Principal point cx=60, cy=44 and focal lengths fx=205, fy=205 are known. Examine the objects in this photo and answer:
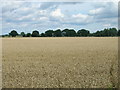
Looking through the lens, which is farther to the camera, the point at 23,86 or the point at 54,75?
the point at 54,75

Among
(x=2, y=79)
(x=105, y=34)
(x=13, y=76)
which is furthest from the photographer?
A: (x=105, y=34)

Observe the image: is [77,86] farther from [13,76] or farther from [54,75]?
[13,76]

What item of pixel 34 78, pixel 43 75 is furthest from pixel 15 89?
pixel 43 75

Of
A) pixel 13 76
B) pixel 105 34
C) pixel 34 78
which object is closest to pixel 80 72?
pixel 34 78

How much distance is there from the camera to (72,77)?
9.09 m

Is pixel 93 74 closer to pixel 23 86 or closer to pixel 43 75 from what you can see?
pixel 43 75

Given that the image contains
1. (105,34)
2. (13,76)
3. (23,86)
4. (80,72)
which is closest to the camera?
(23,86)

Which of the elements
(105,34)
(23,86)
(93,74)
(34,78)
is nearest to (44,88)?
(23,86)

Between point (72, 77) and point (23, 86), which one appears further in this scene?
point (72, 77)

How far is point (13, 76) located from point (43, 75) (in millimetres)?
1385

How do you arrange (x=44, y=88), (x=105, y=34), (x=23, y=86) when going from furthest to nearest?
1. (x=105, y=34)
2. (x=23, y=86)
3. (x=44, y=88)

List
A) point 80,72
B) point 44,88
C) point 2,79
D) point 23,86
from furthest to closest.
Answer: point 80,72 → point 2,79 → point 23,86 → point 44,88

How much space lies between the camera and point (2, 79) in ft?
29.1

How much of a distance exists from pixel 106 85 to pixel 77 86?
1.07 meters
